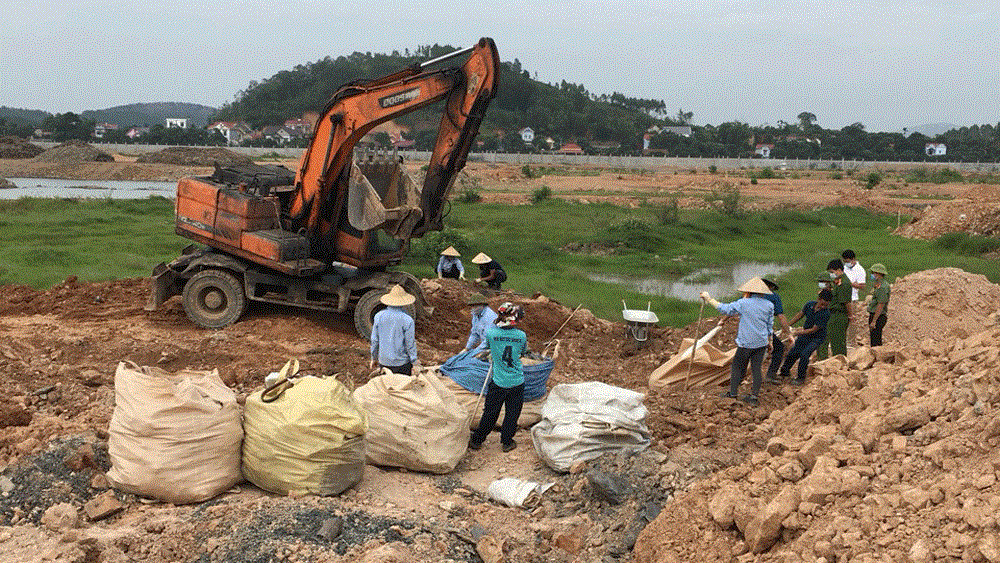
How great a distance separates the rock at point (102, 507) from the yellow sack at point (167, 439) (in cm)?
15

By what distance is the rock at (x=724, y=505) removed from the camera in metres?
5.69

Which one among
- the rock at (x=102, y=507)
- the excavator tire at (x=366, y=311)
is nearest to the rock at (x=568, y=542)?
the rock at (x=102, y=507)

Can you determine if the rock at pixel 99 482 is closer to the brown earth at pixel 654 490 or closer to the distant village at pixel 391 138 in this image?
the brown earth at pixel 654 490

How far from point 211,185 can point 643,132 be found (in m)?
95.9

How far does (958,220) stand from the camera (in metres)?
26.7

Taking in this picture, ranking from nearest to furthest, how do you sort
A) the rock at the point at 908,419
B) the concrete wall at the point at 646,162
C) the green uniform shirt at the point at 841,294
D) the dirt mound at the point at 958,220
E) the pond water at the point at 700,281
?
the rock at the point at 908,419
the green uniform shirt at the point at 841,294
the pond water at the point at 700,281
the dirt mound at the point at 958,220
the concrete wall at the point at 646,162

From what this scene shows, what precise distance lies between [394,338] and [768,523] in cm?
404

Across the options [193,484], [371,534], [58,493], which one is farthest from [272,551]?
[58,493]

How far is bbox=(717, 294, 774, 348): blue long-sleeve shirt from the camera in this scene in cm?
895

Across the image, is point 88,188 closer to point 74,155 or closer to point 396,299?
point 74,155

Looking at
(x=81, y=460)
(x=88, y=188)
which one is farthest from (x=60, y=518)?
(x=88, y=188)

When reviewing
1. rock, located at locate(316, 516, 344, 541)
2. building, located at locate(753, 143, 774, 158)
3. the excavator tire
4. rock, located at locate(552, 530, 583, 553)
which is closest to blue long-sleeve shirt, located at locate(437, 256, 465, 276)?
the excavator tire

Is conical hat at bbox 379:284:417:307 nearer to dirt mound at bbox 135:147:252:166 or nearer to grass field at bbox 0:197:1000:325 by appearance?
grass field at bbox 0:197:1000:325

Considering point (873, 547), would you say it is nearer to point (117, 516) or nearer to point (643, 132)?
point (117, 516)
